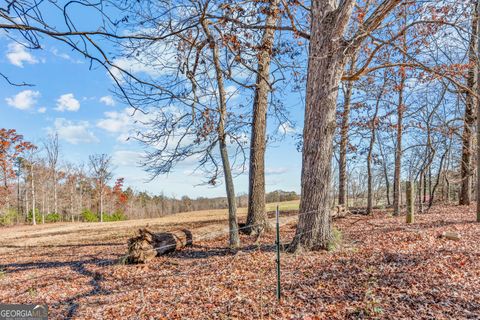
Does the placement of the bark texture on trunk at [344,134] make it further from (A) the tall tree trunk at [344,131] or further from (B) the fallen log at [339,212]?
(B) the fallen log at [339,212]

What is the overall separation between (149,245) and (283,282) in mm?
3362

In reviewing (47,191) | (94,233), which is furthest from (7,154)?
(94,233)

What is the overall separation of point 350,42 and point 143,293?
528 centimetres

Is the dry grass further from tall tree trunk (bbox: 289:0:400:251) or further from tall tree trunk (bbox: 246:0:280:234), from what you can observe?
tall tree trunk (bbox: 289:0:400:251)

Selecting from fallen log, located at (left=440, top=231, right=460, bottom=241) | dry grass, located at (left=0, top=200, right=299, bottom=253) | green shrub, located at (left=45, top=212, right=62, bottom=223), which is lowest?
green shrub, located at (left=45, top=212, right=62, bottom=223)

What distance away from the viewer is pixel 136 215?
1412 inches

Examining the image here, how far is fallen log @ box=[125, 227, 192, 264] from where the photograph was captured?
234 inches

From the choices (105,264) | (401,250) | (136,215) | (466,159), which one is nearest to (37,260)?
(105,264)

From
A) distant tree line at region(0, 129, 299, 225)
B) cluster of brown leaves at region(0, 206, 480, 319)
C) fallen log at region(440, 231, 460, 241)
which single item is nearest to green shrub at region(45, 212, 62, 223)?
distant tree line at region(0, 129, 299, 225)

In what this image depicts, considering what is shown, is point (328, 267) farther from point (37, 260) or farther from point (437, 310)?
point (37, 260)

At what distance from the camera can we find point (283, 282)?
395 cm

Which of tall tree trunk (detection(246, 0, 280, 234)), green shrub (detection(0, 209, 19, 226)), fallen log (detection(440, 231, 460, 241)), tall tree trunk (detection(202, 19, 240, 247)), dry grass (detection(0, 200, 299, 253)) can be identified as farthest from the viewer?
green shrub (detection(0, 209, 19, 226))

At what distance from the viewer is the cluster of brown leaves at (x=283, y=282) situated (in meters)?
3.17

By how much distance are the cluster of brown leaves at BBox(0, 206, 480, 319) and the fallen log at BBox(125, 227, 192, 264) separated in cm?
24
